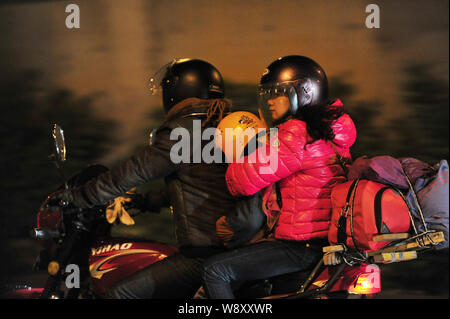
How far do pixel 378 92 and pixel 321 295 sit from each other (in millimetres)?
2657

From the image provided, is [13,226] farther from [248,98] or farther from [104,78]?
[248,98]

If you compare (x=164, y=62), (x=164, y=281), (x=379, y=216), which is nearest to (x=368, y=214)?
(x=379, y=216)

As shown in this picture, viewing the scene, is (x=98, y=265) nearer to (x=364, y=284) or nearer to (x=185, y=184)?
(x=185, y=184)

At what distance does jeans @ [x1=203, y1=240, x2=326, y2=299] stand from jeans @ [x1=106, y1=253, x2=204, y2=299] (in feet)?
0.70

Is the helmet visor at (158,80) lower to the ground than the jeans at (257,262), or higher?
higher

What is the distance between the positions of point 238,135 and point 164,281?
85 centimetres

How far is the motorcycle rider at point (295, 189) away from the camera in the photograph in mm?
2541

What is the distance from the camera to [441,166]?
7.64 ft

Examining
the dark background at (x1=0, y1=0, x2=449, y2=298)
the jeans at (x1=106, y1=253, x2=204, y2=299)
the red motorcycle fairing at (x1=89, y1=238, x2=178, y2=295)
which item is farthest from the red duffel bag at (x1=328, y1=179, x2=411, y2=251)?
the dark background at (x1=0, y1=0, x2=449, y2=298)

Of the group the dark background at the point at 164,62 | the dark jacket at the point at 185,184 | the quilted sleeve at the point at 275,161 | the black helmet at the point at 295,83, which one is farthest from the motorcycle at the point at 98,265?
the dark background at the point at 164,62

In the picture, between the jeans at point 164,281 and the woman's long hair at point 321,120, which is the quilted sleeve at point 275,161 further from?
the jeans at point 164,281

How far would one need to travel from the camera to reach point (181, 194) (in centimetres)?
294

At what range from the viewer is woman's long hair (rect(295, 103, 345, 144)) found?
2.53 metres

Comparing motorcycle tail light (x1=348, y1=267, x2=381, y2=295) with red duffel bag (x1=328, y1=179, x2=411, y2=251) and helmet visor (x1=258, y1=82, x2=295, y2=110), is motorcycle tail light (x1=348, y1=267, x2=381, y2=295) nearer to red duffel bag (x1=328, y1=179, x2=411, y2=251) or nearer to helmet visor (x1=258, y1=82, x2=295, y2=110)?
red duffel bag (x1=328, y1=179, x2=411, y2=251)
